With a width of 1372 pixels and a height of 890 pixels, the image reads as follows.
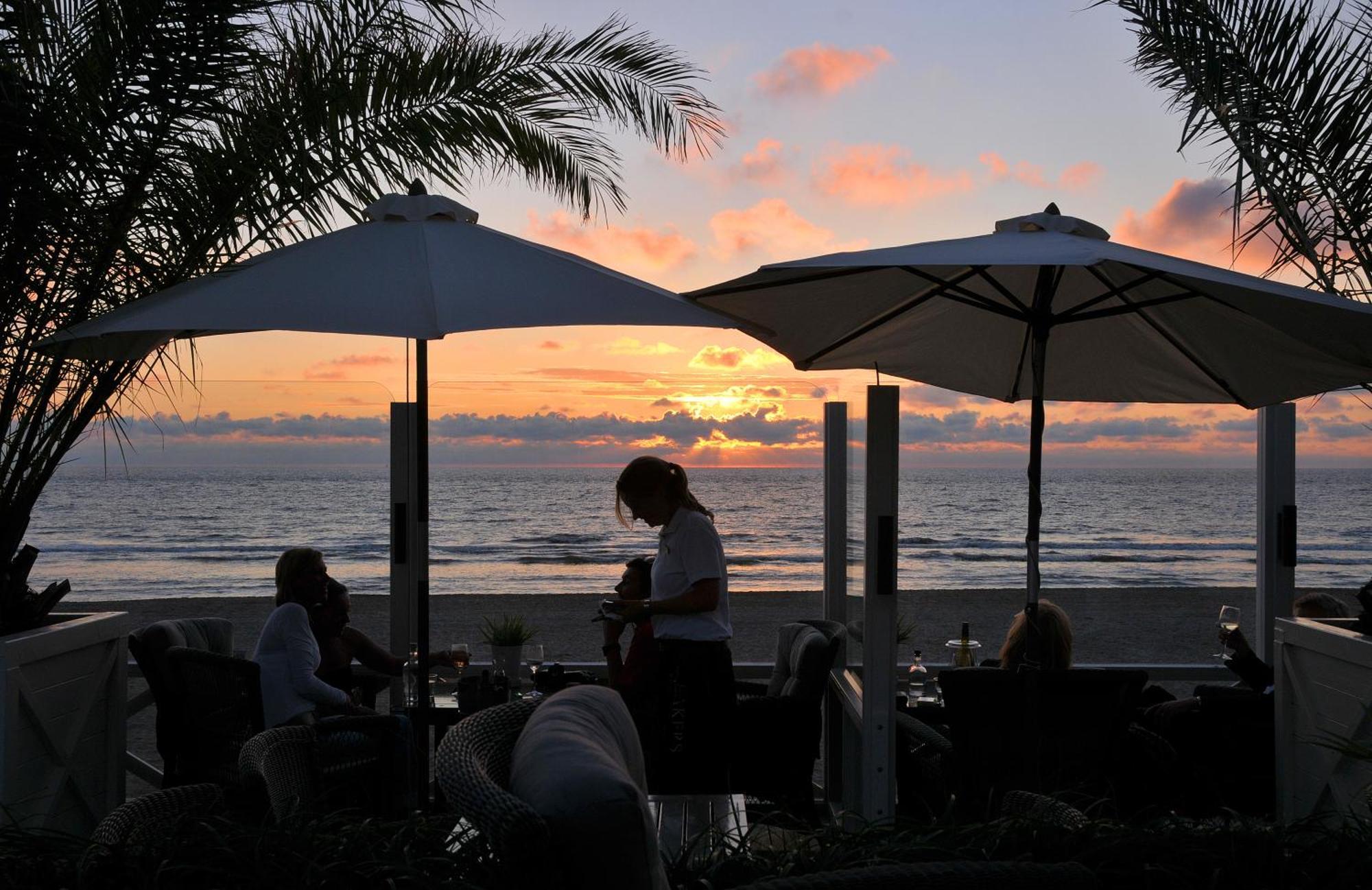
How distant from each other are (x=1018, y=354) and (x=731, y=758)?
2.22 m

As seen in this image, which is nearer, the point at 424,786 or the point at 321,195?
the point at 424,786

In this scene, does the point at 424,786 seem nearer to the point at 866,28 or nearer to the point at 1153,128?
the point at 1153,128

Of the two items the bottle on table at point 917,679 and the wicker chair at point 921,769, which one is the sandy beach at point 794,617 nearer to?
the bottle on table at point 917,679

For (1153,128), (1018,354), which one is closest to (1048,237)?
(1018,354)

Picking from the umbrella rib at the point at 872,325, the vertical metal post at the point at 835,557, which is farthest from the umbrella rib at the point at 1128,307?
the vertical metal post at the point at 835,557

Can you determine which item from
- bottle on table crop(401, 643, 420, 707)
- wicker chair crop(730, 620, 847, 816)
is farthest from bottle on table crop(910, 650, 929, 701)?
bottle on table crop(401, 643, 420, 707)

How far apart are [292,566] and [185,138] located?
6.29ft

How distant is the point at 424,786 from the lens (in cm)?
519

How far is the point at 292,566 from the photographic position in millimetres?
5008

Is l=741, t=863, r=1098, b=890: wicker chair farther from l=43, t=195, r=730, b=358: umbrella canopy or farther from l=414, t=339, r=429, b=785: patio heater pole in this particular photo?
l=414, t=339, r=429, b=785: patio heater pole

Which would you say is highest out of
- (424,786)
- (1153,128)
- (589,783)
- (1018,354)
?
(1153,128)

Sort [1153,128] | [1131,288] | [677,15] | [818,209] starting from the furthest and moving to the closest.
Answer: [818,209] < [677,15] < [1153,128] < [1131,288]

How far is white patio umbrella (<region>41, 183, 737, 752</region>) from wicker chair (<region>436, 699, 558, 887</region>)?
4.83 ft

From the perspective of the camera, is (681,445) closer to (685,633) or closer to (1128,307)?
(685,633)
